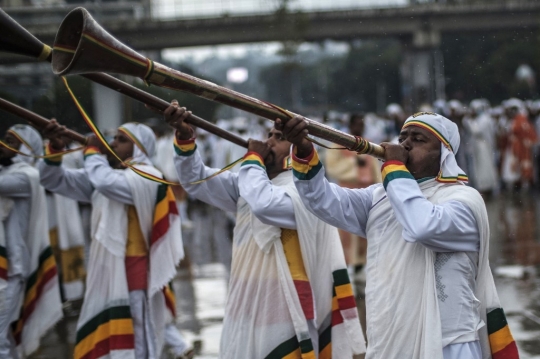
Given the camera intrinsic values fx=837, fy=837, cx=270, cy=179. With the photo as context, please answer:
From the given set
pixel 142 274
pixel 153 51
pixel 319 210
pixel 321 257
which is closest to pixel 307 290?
pixel 321 257

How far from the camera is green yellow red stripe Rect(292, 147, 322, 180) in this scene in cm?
399

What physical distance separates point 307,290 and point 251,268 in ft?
1.18

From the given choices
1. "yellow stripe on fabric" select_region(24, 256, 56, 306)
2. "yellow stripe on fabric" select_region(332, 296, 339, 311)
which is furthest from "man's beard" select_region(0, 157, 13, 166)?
"yellow stripe on fabric" select_region(332, 296, 339, 311)

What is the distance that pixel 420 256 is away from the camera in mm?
3881

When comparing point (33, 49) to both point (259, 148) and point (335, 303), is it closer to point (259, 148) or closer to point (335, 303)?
point (259, 148)

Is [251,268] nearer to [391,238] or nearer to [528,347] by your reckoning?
[391,238]

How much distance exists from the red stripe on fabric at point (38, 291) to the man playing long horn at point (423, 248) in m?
3.06

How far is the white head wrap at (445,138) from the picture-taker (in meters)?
3.95

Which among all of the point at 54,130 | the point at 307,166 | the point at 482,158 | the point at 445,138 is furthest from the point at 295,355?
the point at 482,158

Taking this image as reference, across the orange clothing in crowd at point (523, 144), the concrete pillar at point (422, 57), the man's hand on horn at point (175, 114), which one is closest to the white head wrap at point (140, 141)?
the man's hand on horn at point (175, 114)

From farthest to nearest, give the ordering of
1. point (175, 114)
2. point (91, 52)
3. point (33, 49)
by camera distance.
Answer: point (175, 114) < point (33, 49) < point (91, 52)

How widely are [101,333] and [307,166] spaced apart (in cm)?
262

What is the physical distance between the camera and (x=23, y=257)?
617 centimetres

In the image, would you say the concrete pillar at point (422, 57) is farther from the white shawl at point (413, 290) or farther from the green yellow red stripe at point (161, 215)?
Answer: the white shawl at point (413, 290)
